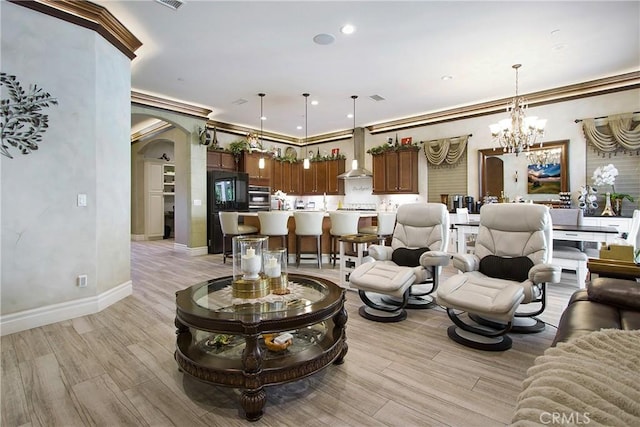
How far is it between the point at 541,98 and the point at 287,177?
605 cm

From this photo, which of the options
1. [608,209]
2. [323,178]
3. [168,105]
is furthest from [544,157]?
[168,105]

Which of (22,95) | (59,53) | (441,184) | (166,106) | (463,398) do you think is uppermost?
(166,106)

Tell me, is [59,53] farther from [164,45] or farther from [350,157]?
[350,157]

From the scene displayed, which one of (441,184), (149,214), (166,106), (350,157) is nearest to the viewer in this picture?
(166,106)

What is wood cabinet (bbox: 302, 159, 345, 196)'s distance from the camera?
8.74 m

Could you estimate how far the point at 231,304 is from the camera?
6.69ft

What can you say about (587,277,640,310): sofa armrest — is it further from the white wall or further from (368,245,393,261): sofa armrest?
the white wall

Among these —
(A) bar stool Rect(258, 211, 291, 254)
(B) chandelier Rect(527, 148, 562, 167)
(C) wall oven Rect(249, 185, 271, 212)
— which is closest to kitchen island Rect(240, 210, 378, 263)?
(A) bar stool Rect(258, 211, 291, 254)

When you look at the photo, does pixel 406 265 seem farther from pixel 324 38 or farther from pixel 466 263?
pixel 324 38

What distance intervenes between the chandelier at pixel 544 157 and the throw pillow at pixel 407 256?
3860 mm

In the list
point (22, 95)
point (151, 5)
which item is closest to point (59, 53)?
point (22, 95)

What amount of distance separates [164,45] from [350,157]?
548cm

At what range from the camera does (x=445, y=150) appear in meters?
6.69

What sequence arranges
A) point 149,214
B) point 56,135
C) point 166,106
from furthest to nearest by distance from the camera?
point 149,214 → point 166,106 → point 56,135
